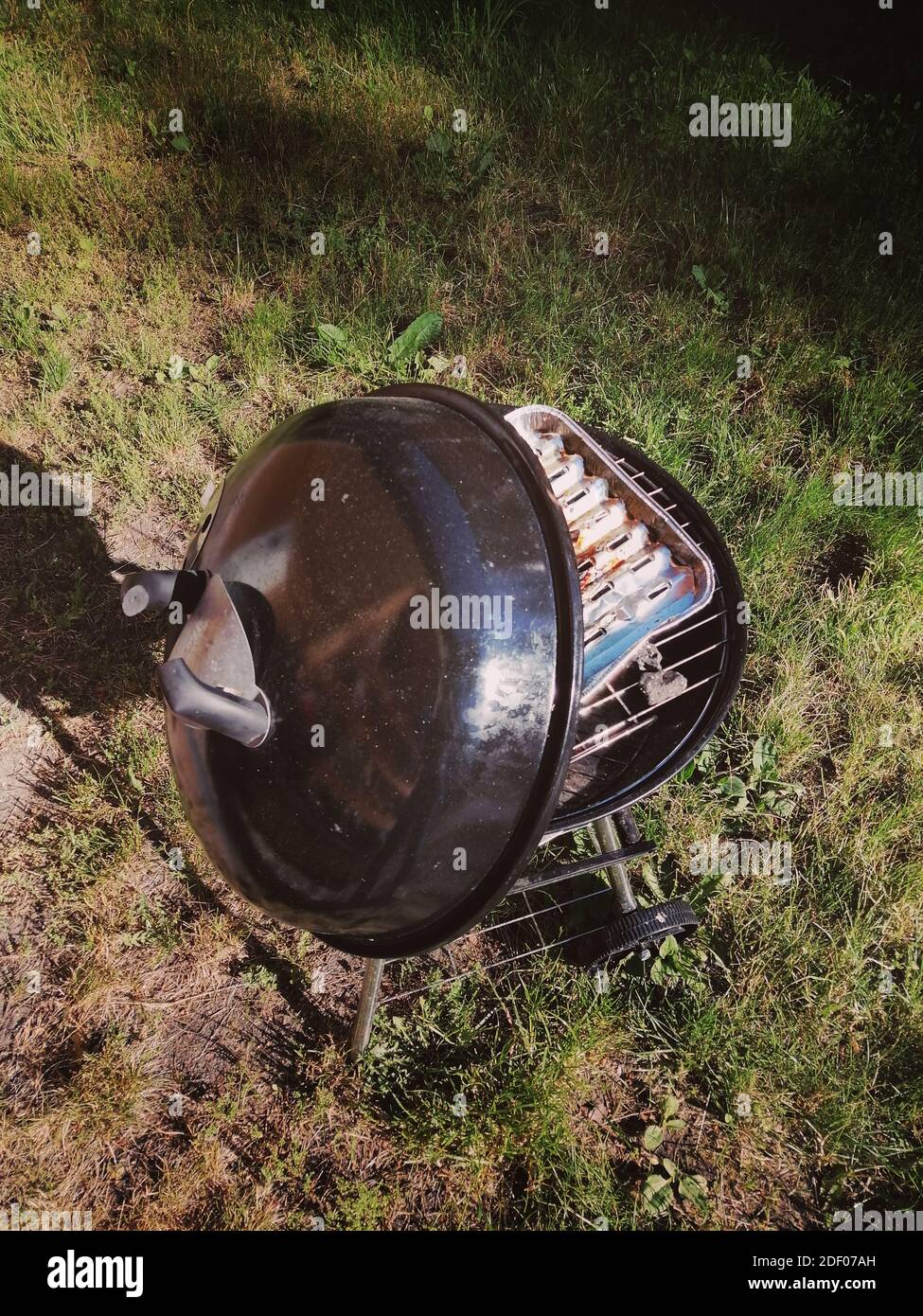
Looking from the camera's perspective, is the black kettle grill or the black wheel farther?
the black wheel

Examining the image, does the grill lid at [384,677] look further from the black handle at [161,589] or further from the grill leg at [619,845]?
the grill leg at [619,845]

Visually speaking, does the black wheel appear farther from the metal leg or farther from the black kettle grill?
the black kettle grill

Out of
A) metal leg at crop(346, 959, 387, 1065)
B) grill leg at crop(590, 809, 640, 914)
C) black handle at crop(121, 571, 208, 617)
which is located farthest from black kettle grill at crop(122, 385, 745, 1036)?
grill leg at crop(590, 809, 640, 914)

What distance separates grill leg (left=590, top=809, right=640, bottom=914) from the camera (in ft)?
7.89

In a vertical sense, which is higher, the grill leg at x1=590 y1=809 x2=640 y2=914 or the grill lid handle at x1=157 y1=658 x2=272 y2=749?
the grill lid handle at x1=157 y1=658 x2=272 y2=749

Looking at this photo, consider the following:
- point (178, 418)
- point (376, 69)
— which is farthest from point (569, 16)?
point (178, 418)

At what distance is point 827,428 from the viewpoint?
3.61 meters

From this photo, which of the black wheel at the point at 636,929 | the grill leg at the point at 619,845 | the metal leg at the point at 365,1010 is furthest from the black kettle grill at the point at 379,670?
the black wheel at the point at 636,929

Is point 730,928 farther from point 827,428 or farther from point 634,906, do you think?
point 827,428

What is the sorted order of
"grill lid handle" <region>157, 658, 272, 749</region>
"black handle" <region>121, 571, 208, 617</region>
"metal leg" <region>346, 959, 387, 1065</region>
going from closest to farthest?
"grill lid handle" <region>157, 658, 272, 749</region>, "black handle" <region>121, 571, 208, 617</region>, "metal leg" <region>346, 959, 387, 1065</region>

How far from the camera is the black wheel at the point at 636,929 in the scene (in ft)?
8.19

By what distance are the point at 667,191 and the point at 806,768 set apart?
2.87 metres

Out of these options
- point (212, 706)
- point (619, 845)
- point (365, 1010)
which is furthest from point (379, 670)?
point (619, 845)

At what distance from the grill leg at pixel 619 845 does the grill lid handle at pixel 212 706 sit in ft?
3.86
